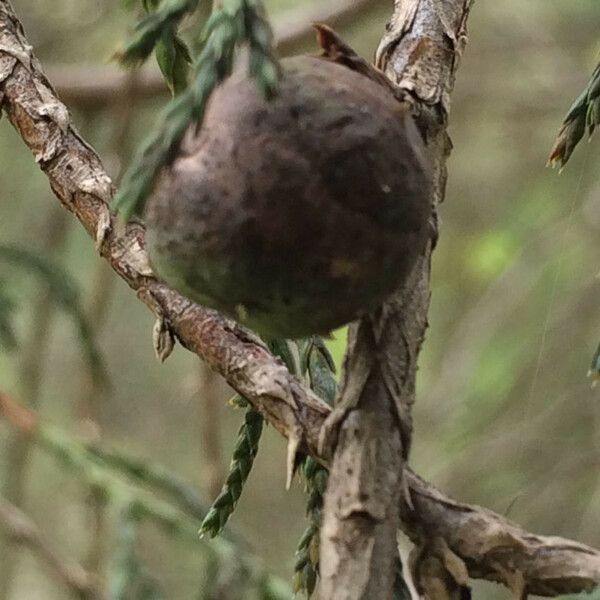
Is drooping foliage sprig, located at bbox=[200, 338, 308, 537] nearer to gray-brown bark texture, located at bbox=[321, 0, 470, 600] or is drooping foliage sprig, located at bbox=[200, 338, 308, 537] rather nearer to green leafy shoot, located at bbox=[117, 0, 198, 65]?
gray-brown bark texture, located at bbox=[321, 0, 470, 600]

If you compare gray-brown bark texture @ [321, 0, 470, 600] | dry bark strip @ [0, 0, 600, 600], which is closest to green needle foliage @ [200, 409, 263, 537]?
dry bark strip @ [0, 0, 600, 600]

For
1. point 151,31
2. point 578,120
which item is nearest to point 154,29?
point 151,31

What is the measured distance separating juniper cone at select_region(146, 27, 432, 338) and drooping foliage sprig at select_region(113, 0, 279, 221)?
21 millimetres

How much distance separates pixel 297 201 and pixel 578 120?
437 mm

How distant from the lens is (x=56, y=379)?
4.02 m

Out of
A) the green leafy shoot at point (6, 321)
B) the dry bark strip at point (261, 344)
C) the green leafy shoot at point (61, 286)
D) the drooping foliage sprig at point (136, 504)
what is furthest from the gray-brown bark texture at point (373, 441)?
the green leafy shoot at point (61, 286)

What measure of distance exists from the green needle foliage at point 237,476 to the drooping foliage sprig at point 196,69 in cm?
39

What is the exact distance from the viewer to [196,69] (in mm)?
593

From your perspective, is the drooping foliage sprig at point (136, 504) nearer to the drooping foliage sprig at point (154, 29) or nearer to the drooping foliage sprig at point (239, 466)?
the drooping foliage sprig at point (239, 466)

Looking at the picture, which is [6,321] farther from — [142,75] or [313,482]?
[142,75]

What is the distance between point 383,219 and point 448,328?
9.43 ft

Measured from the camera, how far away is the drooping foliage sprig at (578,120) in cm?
89

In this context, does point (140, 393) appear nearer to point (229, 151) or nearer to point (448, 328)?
point (448, 328)

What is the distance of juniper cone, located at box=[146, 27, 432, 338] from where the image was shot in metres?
0.58
